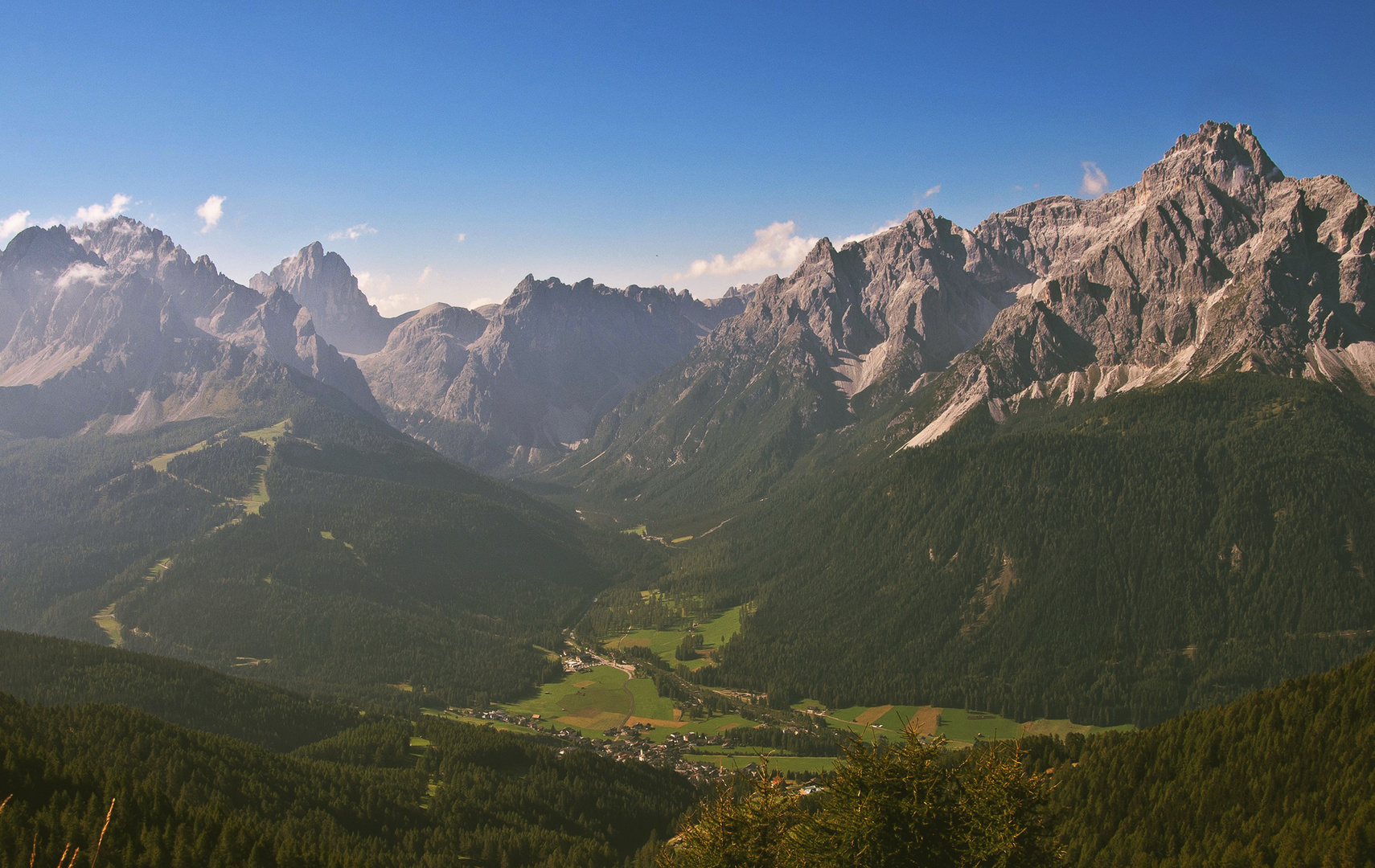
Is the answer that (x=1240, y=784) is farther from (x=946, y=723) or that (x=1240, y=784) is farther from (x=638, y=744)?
(x=638, y=744)

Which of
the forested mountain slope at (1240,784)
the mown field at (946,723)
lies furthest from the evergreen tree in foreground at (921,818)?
the mown field at (946,723)

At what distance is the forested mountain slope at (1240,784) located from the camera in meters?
83.2

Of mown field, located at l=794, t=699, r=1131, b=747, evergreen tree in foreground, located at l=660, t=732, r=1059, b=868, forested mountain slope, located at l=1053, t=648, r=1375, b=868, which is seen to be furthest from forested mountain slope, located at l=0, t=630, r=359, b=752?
evergreen tree in foreground, located at l=660, t=732, r=1059, b=868

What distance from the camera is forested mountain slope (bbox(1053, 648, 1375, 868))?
8319cm

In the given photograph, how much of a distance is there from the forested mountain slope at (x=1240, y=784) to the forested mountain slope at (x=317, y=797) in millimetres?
63963

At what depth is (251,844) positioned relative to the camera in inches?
3228

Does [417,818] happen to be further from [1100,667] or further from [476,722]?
[1100,667]

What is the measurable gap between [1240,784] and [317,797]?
114310 mm

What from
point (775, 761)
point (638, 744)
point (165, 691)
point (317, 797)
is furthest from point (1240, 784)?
point (165, 691)

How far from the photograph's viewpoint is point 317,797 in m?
116

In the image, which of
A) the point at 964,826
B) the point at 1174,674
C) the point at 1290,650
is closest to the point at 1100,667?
the point at 1174,674

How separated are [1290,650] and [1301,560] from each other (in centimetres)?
2425

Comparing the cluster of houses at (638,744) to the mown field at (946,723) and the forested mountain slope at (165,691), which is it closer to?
the mown field at (946,723)

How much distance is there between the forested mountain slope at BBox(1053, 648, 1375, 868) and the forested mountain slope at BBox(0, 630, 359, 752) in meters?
125
